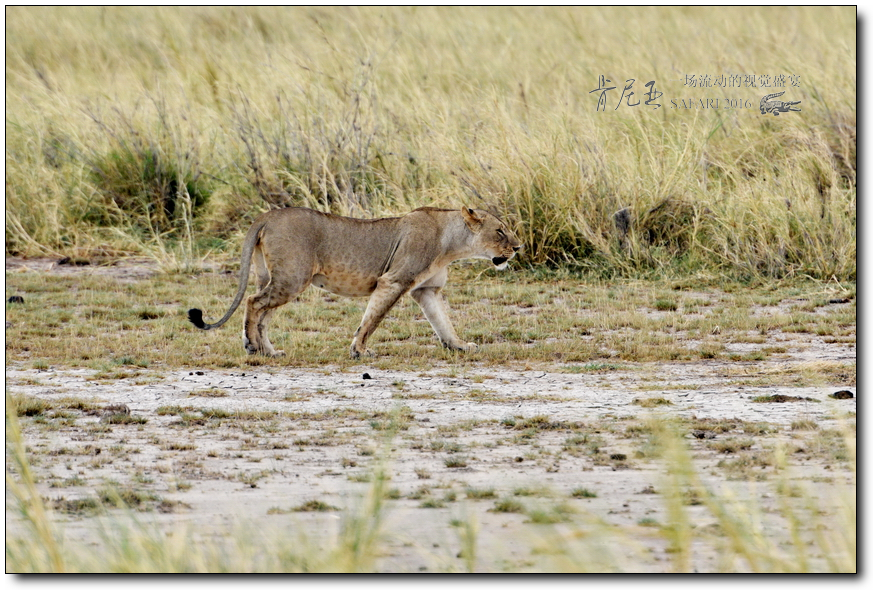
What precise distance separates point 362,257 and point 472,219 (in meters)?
0.81

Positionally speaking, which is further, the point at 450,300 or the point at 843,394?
the point at 450,300

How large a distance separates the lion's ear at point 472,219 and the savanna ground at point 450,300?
860mm

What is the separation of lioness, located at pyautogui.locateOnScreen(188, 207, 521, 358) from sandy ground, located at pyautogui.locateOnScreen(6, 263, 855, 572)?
1.79ft

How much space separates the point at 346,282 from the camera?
355 inches

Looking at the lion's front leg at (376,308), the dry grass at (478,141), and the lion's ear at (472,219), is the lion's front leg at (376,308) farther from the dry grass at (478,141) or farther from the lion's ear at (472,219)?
the dry grass at (478,141)

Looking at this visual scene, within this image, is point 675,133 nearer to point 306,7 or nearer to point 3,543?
point 306,7

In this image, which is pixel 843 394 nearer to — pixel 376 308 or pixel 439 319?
pixel 439 319

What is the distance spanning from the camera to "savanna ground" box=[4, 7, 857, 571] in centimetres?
512

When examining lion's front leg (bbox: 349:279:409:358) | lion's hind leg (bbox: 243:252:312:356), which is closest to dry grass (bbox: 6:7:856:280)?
lion's front leg (bbox: 349:279:409:358)

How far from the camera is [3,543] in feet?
15.6

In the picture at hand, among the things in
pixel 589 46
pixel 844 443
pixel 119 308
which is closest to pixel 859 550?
pixel 844 443

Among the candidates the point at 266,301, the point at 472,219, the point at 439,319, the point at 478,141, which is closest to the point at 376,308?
the point at 439,319

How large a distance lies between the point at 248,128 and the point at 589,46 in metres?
4.87

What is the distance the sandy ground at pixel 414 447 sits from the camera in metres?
5.12
